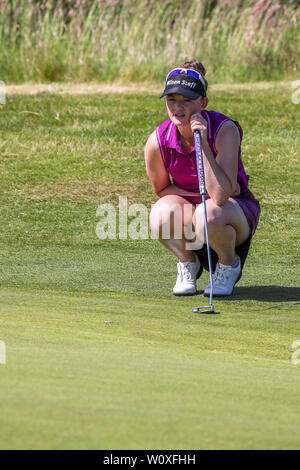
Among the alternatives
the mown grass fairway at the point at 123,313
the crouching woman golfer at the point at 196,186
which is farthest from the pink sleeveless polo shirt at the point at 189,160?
the mown grass fairway at the point at 123,313

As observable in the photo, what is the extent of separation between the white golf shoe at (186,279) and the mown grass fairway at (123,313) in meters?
0.10

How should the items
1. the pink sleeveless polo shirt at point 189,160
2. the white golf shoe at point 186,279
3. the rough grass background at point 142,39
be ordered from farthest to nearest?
the rough grass background at point 142,39
the white golf shoe at point 186,279
the pink sleeveless polo shirt at point 189,160

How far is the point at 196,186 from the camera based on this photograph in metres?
5.26

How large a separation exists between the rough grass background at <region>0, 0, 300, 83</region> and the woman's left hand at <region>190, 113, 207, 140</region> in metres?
9.13

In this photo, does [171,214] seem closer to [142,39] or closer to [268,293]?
[268,293]

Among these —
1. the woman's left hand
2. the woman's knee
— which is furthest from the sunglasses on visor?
the woman's knee

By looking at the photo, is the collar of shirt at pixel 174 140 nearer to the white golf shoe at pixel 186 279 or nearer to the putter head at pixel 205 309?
the white golf shoe at pixel 186 279

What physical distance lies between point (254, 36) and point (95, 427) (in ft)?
43.1

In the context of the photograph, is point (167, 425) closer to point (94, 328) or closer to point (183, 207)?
point (94, 328)

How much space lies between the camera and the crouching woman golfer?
493 cm

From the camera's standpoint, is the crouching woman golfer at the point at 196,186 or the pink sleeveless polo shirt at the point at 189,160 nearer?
the crouching woman golfer at the point at 196,186

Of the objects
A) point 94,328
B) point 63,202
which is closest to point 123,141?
point 63,202

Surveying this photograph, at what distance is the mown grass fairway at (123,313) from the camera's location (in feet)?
7.11

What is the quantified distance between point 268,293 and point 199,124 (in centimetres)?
104
